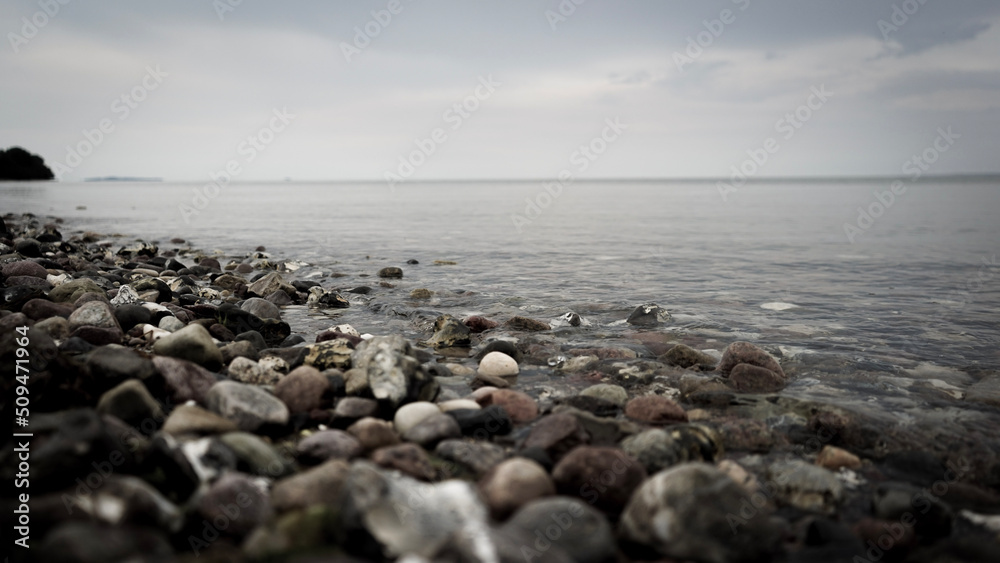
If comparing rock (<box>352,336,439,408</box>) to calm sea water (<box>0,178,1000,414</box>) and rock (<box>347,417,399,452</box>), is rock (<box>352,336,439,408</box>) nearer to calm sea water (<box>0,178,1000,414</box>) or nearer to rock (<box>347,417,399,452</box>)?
rock (<box>347,417,399,452</box>)

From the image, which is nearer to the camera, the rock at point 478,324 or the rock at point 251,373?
the rock at point 251,373

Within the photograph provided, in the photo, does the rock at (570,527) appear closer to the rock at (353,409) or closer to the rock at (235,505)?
the rock at (235,505)

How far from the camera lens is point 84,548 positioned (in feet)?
8.48

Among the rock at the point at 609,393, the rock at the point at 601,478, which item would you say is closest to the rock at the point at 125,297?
the rock at the point at 609,393

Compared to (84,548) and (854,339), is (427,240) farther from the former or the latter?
(84,548)

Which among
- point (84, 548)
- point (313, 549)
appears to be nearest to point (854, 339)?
point (313, 549)

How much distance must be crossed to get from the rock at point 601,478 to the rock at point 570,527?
0.47 m

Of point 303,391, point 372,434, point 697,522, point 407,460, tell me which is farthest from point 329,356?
point 697,522

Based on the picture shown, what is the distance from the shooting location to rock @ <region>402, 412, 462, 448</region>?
4754 mm

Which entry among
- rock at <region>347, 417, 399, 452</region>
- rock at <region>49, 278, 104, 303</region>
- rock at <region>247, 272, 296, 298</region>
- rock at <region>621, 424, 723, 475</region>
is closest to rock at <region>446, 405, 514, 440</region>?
rock at <region>347, 417, 399, 452</region>

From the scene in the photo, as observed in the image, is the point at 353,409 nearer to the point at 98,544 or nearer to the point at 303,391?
the point at 303,391

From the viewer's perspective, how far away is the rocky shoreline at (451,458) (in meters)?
3.14

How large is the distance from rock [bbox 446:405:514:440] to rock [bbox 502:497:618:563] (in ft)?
5.65

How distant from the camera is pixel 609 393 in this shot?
20.1ft
